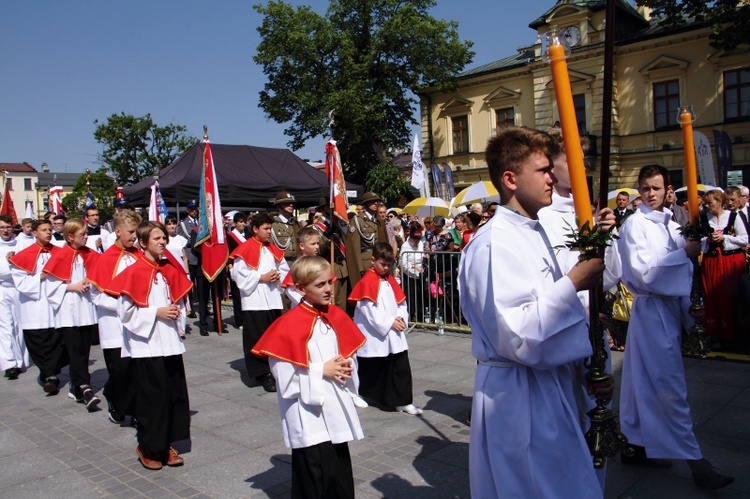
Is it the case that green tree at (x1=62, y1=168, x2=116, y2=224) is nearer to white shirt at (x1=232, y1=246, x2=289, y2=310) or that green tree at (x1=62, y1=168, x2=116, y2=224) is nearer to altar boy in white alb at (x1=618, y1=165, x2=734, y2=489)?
white shirt at (x1=232, y1=246, x2=289, y2=310)

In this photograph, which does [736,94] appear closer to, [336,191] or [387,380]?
[336,191]

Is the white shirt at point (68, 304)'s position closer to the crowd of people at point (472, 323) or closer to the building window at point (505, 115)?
the crowd of people at point (472, 323)

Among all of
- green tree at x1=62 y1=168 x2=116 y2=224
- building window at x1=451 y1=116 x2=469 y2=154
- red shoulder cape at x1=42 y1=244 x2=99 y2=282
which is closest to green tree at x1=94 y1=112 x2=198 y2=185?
green tree at x1=62 y1=168 x2=116 y2=224

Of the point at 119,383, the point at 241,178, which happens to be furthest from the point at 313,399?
the point at 241,178

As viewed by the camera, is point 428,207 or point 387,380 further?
point 428,207

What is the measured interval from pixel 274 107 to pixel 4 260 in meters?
33.6

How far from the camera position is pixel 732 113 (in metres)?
28.4

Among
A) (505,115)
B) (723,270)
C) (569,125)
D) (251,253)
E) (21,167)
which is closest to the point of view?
(569,125)

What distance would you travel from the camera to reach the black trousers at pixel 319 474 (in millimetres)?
3734

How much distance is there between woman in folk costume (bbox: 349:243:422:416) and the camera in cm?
642

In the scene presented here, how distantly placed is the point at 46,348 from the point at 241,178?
29.4 feet

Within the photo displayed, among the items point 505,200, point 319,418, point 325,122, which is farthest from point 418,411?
point 325,122

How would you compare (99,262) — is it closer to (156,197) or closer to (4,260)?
(4,260)

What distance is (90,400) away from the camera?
6980mm
